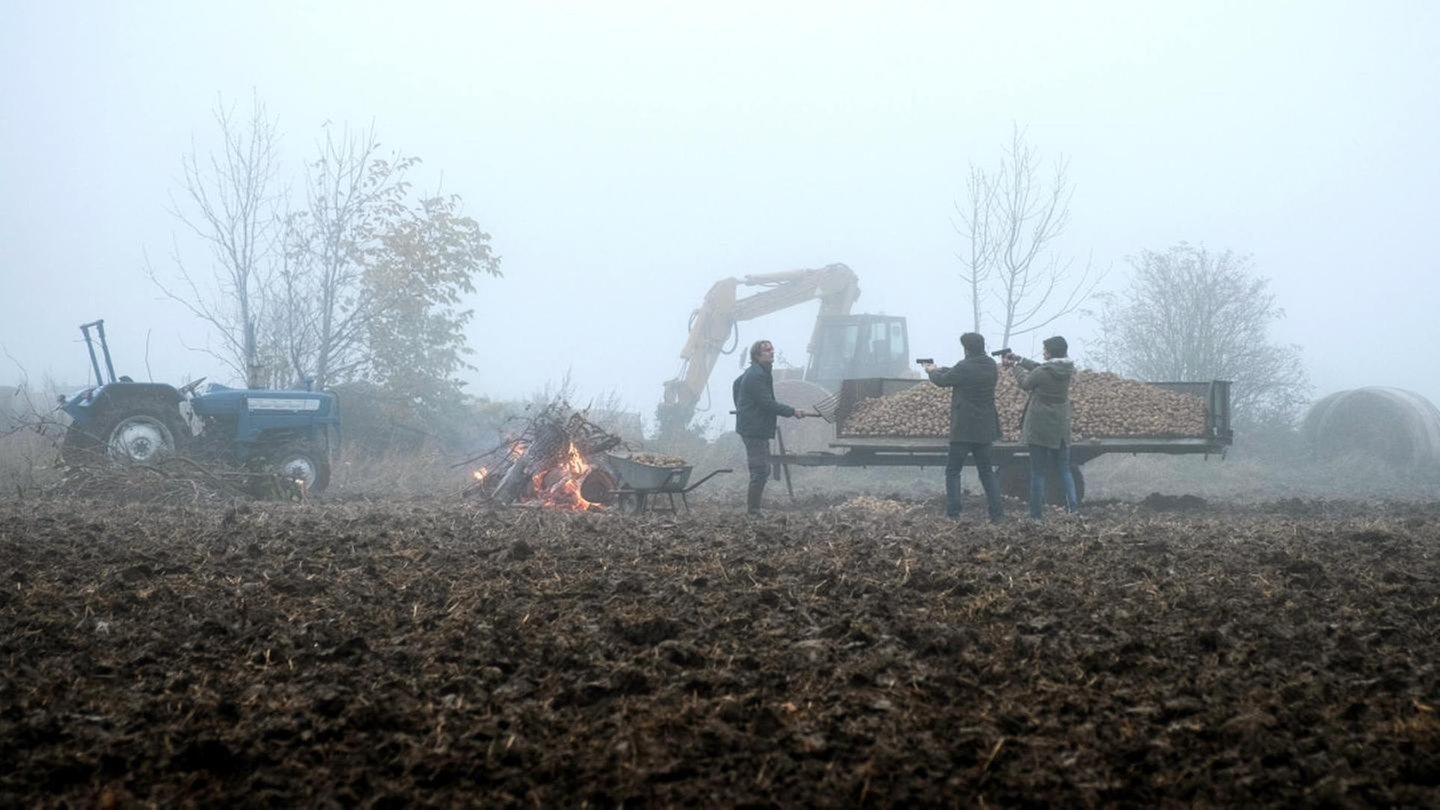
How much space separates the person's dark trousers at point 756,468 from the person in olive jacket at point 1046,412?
8.20ft

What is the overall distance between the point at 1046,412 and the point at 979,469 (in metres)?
0.88

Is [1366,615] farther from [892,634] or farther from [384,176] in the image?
[384,176]

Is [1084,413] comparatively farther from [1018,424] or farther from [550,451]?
[550,451]

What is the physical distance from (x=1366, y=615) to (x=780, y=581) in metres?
2.60

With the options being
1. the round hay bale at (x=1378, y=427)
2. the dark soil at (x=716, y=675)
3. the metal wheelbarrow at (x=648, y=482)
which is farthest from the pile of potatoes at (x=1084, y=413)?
the round hay bale at (x=1378, y=427)

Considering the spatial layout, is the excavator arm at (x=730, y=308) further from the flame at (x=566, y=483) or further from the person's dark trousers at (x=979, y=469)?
the person's dark trousers at (x=979, y=469)

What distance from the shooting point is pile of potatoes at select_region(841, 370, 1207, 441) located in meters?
12.0

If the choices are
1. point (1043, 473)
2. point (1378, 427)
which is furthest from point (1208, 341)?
point (1043, 473)

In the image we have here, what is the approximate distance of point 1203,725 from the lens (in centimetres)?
373

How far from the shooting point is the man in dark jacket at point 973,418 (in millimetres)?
10578

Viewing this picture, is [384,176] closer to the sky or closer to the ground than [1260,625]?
closer to the sky

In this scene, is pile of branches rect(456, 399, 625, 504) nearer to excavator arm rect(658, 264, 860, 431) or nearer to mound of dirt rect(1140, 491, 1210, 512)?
mound of dirt rect(1140, 491, 1210, 512)

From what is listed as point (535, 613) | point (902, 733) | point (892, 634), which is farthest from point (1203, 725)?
point (535, 613)

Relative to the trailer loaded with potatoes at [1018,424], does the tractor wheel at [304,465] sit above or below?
below
